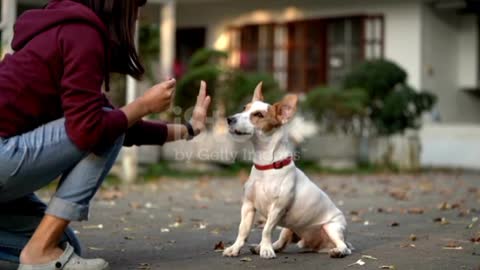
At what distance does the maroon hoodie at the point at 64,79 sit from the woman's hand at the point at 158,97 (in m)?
0.14

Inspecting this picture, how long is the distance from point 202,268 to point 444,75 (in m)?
12.7

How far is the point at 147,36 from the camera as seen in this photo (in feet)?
52.4

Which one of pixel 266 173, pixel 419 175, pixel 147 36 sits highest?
pixel 147 36

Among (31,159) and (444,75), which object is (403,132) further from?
(31,159)

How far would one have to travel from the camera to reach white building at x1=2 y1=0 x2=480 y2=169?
50.6 feet

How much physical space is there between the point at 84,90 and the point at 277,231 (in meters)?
2.86

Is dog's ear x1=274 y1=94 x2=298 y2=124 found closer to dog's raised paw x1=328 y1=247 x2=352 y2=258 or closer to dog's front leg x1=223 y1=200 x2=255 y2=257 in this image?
dog's front leg x1=223 y1=200 x2=255 y2=257

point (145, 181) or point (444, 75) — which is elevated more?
point (444, 75)

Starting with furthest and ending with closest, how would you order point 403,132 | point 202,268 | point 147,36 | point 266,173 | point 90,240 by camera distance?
point 147,36 < point 403,132 < point 90,240 < point 266,173 < point 202,268

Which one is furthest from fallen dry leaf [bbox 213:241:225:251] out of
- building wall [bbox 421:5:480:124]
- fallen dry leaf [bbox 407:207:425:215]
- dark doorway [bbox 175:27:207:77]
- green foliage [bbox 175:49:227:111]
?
dark doorway [bbox 175:27:207:77]

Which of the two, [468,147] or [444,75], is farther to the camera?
[444,75]

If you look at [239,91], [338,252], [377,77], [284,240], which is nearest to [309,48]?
[377,77]

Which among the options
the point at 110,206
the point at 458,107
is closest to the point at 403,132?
the point at 458,107

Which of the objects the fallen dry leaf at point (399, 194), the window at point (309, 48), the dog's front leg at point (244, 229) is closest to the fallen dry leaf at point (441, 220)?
the fallen dry leaf at point (399, 194)
